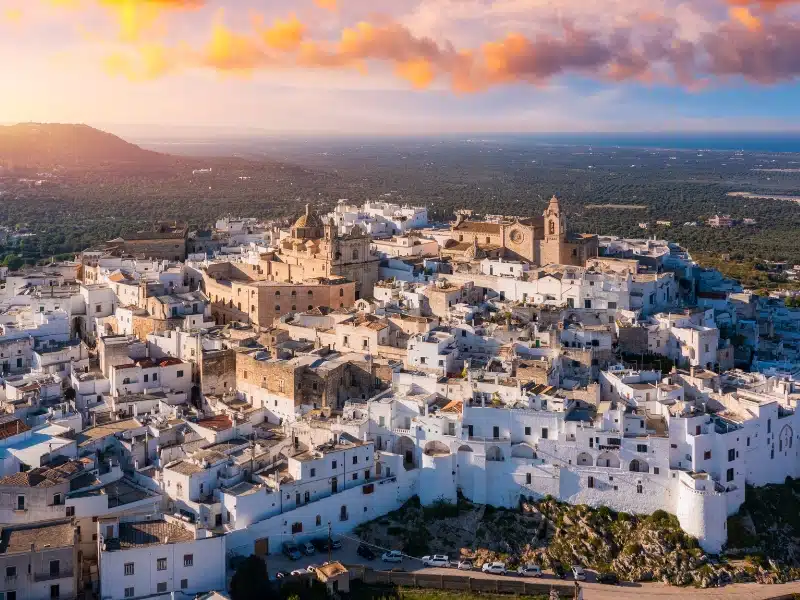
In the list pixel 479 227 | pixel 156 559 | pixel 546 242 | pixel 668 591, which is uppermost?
pixel 479 227

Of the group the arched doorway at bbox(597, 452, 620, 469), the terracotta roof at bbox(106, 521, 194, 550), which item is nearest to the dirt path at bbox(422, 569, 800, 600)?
the arched doorway at bbox(597, 452, 620, 469)

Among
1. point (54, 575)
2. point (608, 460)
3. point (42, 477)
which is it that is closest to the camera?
point (54, 575)

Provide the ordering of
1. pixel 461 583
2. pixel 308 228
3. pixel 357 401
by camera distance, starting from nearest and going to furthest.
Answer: pixel 461 583 < pixel 357 401 < pixel 308 228

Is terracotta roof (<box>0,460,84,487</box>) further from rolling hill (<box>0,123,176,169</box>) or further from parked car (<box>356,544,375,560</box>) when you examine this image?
rolling hill (<box>0,123,176,169</box>)

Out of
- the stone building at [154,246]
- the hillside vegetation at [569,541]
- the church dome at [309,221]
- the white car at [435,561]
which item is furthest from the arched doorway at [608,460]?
the stone building at [154,246]

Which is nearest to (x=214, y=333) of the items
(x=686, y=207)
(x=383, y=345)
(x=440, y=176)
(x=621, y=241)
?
(x=383, y=345)

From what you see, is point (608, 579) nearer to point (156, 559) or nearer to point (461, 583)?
point (461, 583)

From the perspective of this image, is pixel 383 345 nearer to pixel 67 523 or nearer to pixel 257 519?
pixel 257 519

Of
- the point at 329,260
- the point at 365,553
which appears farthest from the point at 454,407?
the point at 329,260
